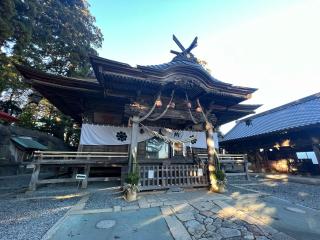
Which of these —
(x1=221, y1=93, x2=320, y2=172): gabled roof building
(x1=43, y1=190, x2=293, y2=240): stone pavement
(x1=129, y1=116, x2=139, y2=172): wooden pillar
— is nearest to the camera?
(x1=43, y1=190, x2=293, y2=240): stone pavement

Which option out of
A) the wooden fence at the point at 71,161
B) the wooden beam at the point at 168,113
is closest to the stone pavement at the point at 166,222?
the wooden fence at the point at 71,161

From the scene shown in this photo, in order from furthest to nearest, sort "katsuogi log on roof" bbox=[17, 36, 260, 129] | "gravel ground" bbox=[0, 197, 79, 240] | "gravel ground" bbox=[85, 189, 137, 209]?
1. "katsuogi log on roof" bbox=[17, 36, 260, 129]
2. "gravel ground" bbox=[85, 189, 137, 209]
3. "gravel ground" bbox=[0, 197, 79, 240]

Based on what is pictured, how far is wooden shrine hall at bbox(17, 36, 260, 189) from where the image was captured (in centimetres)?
685

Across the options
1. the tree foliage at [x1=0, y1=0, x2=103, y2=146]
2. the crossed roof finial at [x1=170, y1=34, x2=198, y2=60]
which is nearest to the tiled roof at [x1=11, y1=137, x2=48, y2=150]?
the tree foliage at [x1=0, y1=0, x2=103, y2=146]

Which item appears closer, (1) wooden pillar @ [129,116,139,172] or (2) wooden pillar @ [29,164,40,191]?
(1) wooden pillar @ [129,116,139,172]

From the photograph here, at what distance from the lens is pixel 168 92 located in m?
8.02

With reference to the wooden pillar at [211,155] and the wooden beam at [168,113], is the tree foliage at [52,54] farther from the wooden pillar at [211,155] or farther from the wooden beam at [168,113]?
the wooden pillar at [211,155]

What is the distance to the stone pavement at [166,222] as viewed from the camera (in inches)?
137

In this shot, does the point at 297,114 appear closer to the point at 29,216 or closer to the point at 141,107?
the point at 141,107

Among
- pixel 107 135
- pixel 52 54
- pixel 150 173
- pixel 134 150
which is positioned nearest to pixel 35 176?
pixel 107 135

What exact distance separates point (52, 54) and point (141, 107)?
19136 millimetres

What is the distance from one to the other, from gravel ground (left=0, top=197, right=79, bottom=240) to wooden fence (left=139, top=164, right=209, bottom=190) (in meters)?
2.59

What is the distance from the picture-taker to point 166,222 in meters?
4.07

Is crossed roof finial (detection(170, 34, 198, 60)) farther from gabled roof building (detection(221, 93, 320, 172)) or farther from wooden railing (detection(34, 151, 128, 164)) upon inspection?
gabled roof building (detection(221, 93, 320, 172))
